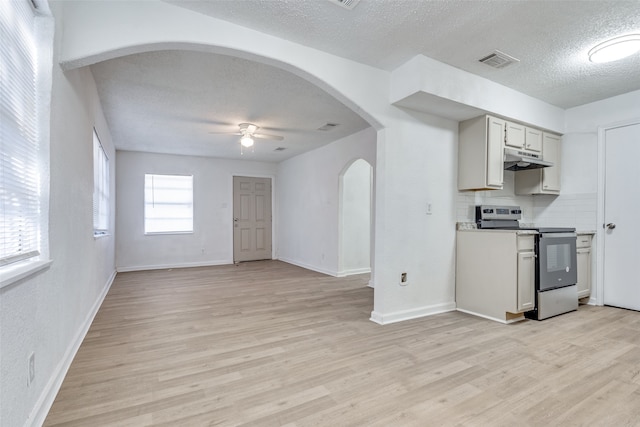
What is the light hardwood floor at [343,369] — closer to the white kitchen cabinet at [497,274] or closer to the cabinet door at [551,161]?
the white kitchen cabinet at [497,274]

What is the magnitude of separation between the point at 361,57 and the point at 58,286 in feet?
9.84

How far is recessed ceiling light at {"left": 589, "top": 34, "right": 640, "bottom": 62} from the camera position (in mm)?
2558

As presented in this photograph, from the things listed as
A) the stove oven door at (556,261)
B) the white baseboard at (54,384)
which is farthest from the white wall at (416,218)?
the white baseboard at (54,384)

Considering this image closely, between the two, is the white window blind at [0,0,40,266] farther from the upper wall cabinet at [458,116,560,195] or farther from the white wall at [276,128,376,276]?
the white wall at [276,128,376,276]

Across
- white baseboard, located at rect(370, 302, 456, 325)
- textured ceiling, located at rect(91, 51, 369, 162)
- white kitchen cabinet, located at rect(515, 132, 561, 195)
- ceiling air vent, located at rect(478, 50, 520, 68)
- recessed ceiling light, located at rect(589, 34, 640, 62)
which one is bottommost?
white baseboard, located at rect(370, 302, 456, 325)

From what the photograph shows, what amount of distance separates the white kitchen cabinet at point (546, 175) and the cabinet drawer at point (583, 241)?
0.68m

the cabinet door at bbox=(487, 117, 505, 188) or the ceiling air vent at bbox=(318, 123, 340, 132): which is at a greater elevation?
the ceiling air vent at bbox=(318, 123, 340, 132)

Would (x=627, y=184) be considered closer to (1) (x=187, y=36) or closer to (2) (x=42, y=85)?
(1) (x=187, y=36)

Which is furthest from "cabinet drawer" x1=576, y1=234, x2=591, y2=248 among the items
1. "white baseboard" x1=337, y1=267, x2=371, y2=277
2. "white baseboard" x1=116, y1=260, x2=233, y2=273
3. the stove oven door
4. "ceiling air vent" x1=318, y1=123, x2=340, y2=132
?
"white baseboard" x1=116, y1=260, x2=233, y2=273

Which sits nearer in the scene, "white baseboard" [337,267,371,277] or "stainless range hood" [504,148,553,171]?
"stainless range hood" [504,148,553,171]

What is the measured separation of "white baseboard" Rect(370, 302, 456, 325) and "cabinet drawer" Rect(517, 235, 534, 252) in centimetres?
100

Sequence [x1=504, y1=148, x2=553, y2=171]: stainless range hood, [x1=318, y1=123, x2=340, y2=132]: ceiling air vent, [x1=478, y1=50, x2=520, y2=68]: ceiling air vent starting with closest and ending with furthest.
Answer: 1. [x1=478, y1=50, x2=520, y2=68]: ceiling air vent
2. [x1=504, y1=148, x2=553, y2=171]: stainless range hood
3. [x1=318, y1=123, x2=340, y2=132]: ceiling air vent

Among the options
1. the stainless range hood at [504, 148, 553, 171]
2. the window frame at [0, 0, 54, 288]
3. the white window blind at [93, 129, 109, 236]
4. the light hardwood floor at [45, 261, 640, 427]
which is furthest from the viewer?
the white window blind at [93, 129, 109, 236]

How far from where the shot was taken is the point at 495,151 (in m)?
3.57
